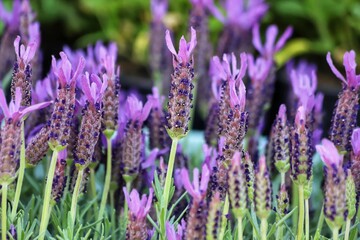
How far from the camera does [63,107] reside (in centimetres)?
89

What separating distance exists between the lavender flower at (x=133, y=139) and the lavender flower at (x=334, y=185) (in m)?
0.32

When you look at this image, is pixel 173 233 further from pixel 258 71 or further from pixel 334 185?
pixel 258 71

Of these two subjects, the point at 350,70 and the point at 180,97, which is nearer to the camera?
the point at 180,97

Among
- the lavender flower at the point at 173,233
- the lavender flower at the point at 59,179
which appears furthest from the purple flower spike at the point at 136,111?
the lavender flower at the point at 173,233

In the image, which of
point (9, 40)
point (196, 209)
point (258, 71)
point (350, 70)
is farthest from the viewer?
point (9, 40)

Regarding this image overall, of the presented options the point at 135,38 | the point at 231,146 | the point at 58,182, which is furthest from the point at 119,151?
the point at 135,38

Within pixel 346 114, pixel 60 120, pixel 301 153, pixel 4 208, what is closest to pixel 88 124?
pixel 60 120

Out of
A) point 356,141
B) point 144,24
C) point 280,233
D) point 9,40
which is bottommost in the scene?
point 280,233

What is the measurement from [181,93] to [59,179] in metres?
0.21

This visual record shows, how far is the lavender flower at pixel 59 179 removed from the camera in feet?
3.16

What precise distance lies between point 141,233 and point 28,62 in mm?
256

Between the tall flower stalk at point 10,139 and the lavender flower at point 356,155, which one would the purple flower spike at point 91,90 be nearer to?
the tall flower stalk at point 10,139

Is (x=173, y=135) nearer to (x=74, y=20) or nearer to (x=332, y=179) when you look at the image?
(x=332, y=179)

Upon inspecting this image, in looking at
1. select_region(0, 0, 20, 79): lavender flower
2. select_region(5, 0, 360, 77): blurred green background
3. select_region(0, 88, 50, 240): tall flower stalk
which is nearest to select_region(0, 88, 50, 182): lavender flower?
select_region(0, 88, 50, 240): tall flower stalk
